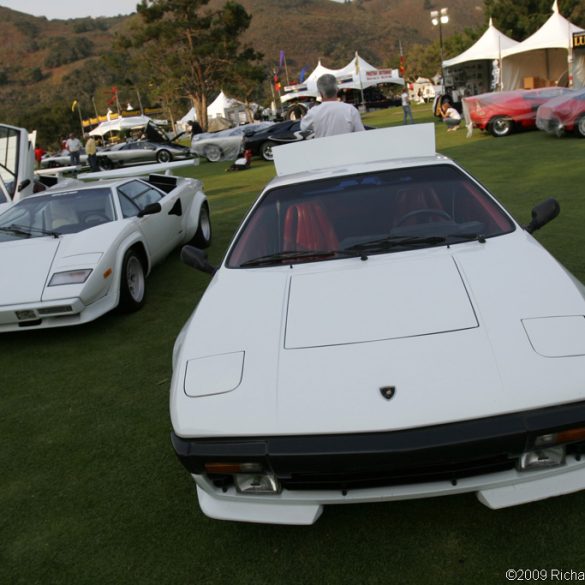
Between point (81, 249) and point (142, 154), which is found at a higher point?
point (81, 249)

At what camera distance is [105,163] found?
21484 millimetres

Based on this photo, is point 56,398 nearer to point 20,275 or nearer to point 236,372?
point 20,275

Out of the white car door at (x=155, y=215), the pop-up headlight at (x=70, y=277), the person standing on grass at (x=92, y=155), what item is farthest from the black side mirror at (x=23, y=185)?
the person standing on grass at (x=92, y=155)

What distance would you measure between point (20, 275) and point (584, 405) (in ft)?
13.4

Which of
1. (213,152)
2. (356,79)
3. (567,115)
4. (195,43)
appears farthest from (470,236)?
(195,43)

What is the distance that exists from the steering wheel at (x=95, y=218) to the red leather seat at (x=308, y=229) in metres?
2.69

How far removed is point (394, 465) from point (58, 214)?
4506 millimetres

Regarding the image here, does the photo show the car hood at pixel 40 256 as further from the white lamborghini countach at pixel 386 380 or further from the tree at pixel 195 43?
the tree at pixel 195 43

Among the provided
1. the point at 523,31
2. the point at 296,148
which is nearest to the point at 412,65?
the point at 523,31

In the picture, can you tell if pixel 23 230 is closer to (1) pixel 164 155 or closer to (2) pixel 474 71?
(1) pixel 164 155

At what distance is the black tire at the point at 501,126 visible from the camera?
14734 mm

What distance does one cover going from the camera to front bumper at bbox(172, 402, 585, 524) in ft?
5.72

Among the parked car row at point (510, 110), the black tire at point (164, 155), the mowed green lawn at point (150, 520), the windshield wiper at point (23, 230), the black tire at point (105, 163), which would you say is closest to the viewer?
the mowed green lawn at point (150, 520)

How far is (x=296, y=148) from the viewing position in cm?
362
